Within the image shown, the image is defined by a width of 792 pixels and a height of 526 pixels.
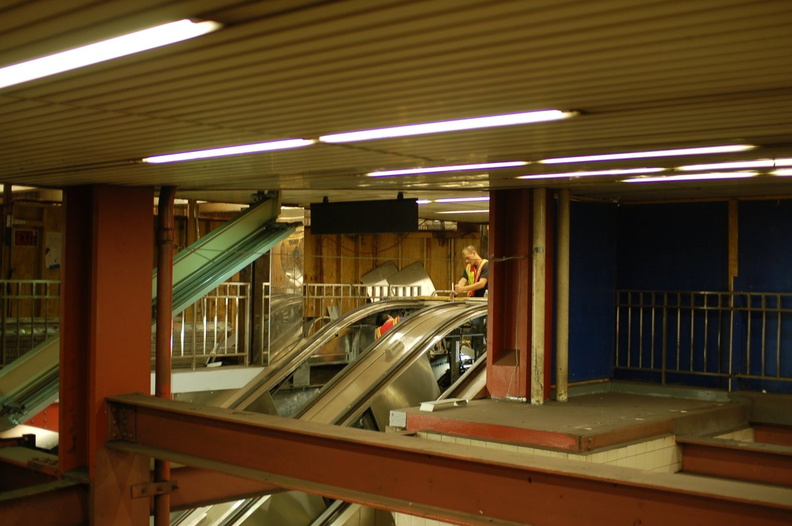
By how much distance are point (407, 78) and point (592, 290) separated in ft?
20.3

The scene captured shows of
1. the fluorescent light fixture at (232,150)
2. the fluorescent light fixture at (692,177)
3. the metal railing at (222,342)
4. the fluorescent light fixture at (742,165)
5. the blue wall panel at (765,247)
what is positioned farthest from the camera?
the metal railing at (222,342)

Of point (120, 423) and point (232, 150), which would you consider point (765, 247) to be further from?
point (120, 423)

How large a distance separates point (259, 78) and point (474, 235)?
17430 mm

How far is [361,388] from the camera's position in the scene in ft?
30.2

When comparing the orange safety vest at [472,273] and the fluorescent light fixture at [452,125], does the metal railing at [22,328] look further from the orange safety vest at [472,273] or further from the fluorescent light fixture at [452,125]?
the fluorescent light fixture at [452,125]

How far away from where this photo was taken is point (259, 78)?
3.28 m

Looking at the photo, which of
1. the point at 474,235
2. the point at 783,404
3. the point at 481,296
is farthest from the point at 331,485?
the point at 474,235

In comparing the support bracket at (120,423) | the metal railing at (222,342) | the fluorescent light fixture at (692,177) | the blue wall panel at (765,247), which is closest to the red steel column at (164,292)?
the support bracket at (120,423)

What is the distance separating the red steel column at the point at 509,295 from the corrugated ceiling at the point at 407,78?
268 centimetres

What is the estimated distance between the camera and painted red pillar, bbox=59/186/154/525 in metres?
6.60

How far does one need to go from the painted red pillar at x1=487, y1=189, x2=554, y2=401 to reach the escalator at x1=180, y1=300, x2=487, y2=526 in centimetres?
101

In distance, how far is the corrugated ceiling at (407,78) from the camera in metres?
2.51

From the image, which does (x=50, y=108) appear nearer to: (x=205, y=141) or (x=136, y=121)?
(x=136, y=121)

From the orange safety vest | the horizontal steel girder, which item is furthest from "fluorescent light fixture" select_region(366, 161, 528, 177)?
the orange safety vest
